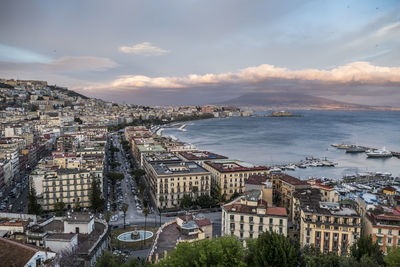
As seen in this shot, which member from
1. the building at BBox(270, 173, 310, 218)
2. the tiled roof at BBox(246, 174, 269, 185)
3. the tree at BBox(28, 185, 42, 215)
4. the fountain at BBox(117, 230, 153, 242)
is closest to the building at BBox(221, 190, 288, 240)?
the fountain at BBox(117, 230, 153, 242)

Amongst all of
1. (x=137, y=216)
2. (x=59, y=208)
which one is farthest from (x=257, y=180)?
(x=59, y=208)

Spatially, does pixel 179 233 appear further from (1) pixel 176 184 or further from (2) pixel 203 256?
(1) pixel 176 184

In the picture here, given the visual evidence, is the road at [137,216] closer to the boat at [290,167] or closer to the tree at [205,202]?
the tree at [205,202]

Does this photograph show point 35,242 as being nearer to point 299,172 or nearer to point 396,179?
point 299,172

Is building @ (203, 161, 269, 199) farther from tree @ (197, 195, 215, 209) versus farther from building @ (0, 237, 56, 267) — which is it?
building @ (0, 237, 56, 267)

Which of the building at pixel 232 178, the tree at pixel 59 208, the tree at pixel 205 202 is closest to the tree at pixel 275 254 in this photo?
the tree at pixel 205 202
